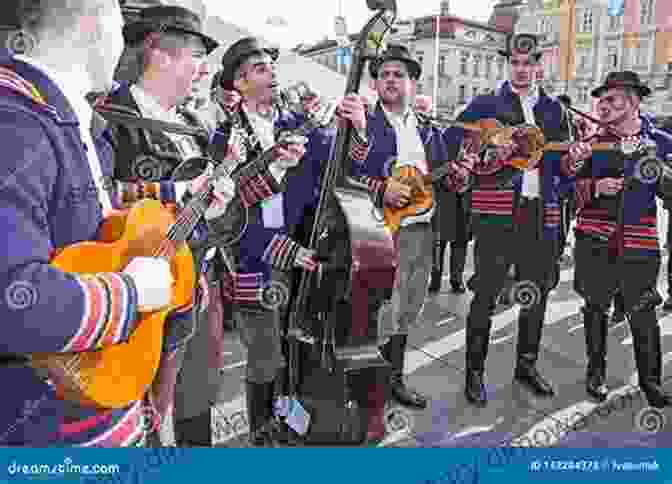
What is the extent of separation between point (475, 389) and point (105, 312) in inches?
81.8

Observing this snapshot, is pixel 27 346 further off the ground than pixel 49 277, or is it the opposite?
pixel 49 277

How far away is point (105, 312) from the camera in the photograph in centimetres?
99

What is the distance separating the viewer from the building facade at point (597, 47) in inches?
87.4

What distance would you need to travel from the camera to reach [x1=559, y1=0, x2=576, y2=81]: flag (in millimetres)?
2310

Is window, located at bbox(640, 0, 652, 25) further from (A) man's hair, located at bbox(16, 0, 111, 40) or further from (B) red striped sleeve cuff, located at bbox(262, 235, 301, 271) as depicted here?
(A) man's hair, located at bbox(16, 0, 111, 40)

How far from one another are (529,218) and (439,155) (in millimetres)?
543

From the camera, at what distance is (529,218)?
2.58 meters

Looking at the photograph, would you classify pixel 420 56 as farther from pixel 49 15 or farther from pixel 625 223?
pixel 49 15

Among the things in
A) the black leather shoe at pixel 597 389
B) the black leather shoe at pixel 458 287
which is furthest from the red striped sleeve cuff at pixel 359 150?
the black leather shoe at pixel 458 287

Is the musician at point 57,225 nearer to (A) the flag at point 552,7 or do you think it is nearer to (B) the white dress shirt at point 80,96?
(B) the white dress shirt at point 80,96

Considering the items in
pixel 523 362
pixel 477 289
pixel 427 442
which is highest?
pixel 477 289

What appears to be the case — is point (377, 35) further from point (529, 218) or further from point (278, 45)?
point (529, 218)

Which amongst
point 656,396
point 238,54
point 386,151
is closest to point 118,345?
point 238,54

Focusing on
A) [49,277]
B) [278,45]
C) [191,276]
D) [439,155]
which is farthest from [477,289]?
[49,277]
